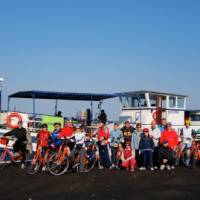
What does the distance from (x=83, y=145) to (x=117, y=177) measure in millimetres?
1864

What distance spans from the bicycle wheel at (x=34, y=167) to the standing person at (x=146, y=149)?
3846 mm

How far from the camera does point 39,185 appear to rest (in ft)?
32.3

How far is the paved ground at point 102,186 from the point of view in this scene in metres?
8.55

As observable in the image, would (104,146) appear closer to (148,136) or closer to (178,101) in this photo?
(148,136)

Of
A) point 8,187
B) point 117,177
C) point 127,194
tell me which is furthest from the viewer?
point 117,177

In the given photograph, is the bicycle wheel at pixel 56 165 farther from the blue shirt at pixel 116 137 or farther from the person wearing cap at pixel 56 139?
the blue shirt at pixel 116 137

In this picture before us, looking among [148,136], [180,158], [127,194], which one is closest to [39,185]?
[127,194]

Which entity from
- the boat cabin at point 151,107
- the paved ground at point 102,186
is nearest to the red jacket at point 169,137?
the paved ground at point 102,186

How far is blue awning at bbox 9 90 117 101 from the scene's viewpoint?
19627 millimetres

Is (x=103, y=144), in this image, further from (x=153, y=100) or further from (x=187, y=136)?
(x=153, y=100)

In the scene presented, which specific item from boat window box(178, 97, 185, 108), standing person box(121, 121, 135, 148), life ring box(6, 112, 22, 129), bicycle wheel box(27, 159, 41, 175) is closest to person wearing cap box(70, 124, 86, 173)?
bicycle wheel box(27, 159, 41, 175)

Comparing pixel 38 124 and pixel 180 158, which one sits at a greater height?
pixel 38 124

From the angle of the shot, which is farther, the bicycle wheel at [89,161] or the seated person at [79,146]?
the bicycle wheel at [89,161]

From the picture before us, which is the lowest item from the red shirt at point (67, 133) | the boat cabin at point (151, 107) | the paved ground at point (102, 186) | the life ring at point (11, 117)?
the paved ground at point (102, 186)
